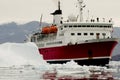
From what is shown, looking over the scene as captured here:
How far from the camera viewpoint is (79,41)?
175ft

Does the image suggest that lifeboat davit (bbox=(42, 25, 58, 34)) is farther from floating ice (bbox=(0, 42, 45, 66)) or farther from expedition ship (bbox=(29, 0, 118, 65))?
floating ice (bbox=(0, 42, 45, 66))

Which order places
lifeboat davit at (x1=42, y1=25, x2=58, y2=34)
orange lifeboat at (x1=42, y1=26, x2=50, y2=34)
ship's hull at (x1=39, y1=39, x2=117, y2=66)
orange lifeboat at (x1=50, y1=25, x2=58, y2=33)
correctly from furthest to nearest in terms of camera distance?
orange lifeboat at (x1=42, y1=26, x2=50, y2=34), lifeboat davit at (x1=42, y1=25, x2=58, y2=34), orange lifeboat at (x1=50, y1=25, x2=58, y2=33), ship's hull at (x1=39, y1=39, x2=117, y2=66)

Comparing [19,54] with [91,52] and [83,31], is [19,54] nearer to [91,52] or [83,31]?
[91,52]

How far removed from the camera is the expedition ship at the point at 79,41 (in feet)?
169

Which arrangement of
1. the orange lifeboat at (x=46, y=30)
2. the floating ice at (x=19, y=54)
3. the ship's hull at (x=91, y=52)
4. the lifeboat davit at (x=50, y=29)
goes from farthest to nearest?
the orange lifeboat at (x=46, y=30)
the lifeboat davit at (x=50, y=29)
the ship's hull at (x=91, y=52)
the floating ice at (x=19, y=54)

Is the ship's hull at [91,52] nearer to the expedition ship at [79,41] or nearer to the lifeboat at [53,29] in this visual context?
the expedition ship at [79,41]

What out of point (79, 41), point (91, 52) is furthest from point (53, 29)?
point (91, 52)

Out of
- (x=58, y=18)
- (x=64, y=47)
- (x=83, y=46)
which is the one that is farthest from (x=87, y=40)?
(x=58, y=18)

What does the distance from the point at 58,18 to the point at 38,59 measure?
15.9 meters

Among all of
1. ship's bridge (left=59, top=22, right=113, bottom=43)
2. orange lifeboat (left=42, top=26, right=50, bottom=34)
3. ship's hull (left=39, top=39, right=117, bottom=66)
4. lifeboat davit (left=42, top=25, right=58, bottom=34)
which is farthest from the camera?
orange lifeboat (left=42, top=26, right=50, bottom=34)

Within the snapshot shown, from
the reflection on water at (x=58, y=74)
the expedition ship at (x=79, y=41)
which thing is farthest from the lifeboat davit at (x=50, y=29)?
the reflection on water at (x=58, y=74)

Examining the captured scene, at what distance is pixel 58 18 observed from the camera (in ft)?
212

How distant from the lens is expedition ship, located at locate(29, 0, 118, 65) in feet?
169

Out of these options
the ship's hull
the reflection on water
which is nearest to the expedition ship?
the ship's hull
